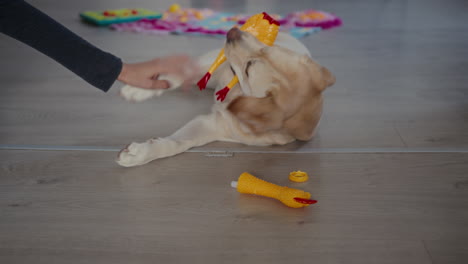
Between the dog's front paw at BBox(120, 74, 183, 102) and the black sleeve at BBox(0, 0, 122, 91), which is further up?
the black sleeve at BBox(0, 0, 122, 91)

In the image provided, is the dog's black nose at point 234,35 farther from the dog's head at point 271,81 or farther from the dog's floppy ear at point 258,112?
the dog's floppy ear at point 258,112

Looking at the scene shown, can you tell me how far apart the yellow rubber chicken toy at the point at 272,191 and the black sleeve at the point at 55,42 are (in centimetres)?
51

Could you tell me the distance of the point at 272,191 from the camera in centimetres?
137

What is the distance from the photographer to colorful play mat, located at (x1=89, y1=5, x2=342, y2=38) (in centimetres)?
368

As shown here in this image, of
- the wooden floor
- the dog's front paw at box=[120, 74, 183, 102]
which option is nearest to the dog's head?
the wooden floor

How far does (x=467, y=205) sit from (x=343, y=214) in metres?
0.33

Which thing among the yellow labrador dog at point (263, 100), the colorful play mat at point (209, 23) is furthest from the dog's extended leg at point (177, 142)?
the colorful play mat at point (209, 23)

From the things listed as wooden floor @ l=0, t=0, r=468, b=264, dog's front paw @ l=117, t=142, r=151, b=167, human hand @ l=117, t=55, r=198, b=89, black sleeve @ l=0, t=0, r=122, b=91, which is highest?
black sleeve @ l=0, t=0, r=122, b=91

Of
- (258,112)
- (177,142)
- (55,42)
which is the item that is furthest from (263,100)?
(55,42)

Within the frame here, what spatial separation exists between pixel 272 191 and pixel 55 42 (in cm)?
75

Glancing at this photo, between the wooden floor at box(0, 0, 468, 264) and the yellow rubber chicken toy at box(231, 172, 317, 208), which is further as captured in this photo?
the yellow rubber chicken toy at box(231, 172, 317, 208)

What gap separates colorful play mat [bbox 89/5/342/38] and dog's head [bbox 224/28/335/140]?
1983mm

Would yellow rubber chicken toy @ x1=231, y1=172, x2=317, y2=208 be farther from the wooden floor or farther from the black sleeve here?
the black sleeve

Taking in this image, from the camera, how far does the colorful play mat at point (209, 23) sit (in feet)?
12.1
